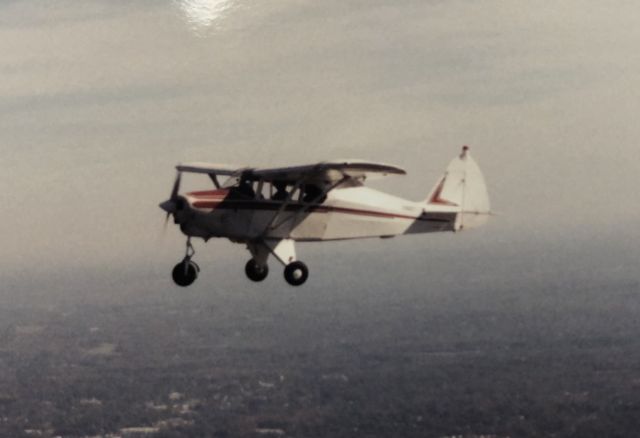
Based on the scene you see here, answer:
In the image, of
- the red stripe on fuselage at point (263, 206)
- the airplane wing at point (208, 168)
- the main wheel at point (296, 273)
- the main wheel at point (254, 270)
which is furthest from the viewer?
the airplane wing at point (208, 168)

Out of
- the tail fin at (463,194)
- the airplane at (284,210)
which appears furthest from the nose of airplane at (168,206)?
the tail fin at (463,194)

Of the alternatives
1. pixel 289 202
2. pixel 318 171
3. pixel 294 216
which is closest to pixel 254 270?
pixel 294 216

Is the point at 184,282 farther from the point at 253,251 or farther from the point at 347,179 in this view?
the point at 347,179

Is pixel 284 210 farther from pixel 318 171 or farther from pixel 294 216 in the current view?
pixel 318 171

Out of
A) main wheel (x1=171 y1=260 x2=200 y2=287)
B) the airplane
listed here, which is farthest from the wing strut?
main wheel (x1=171 y1=260 x2=200 y2=287)

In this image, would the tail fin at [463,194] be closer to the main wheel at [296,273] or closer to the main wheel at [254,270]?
the main wheel at [296,273]

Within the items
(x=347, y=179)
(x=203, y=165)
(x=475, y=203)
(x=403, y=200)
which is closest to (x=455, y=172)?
(x=475, y=203)

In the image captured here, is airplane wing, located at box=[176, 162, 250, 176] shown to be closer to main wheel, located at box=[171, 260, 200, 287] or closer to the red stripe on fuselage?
the red stripe on fuselage

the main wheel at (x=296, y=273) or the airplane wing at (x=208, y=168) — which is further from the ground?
the airplane wing at (x=208, y=168)
